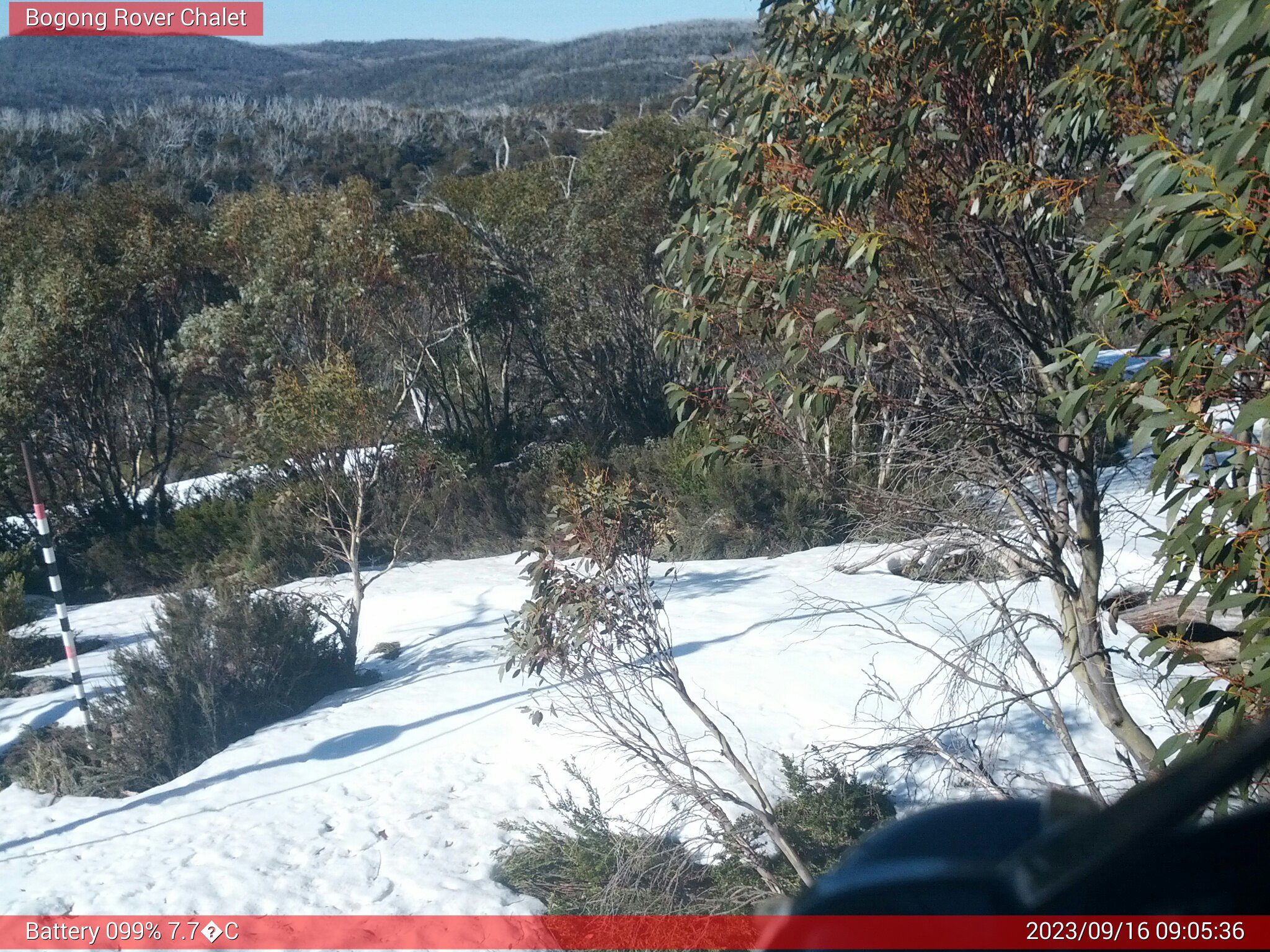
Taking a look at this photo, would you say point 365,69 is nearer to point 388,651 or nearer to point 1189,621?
point 388,651

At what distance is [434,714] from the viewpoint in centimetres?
680

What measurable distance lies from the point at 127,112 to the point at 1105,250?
40.3 metres

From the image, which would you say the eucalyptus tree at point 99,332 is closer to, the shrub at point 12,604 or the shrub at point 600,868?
the shrub at point 12,604

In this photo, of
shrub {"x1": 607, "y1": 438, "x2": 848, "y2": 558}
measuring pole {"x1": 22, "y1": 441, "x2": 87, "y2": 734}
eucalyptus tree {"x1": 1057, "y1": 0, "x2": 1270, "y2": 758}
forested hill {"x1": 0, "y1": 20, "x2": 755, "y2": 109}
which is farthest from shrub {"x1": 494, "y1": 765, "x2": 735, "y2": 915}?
forested hill {"x1": 0, "y1": 20, "x2": 755, "y2": 109}

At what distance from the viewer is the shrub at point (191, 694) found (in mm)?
6211

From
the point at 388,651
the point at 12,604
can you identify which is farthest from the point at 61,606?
the point at 12,604

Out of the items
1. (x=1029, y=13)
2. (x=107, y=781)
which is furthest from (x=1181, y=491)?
(x=107, y=781)

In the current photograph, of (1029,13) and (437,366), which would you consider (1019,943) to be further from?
(437,366)

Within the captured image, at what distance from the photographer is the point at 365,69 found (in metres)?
55.6

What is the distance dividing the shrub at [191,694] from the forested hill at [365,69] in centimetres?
2889

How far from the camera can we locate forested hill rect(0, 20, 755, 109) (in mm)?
42000

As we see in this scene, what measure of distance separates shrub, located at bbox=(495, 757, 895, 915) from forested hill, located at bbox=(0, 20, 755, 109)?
3107 cm

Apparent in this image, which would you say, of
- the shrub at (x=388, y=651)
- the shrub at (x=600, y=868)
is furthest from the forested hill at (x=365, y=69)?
the shrub at (x=600, y=868)

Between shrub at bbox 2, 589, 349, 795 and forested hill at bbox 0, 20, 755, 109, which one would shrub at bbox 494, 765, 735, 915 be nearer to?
shrub at bbox 2, 589, 349, 795
